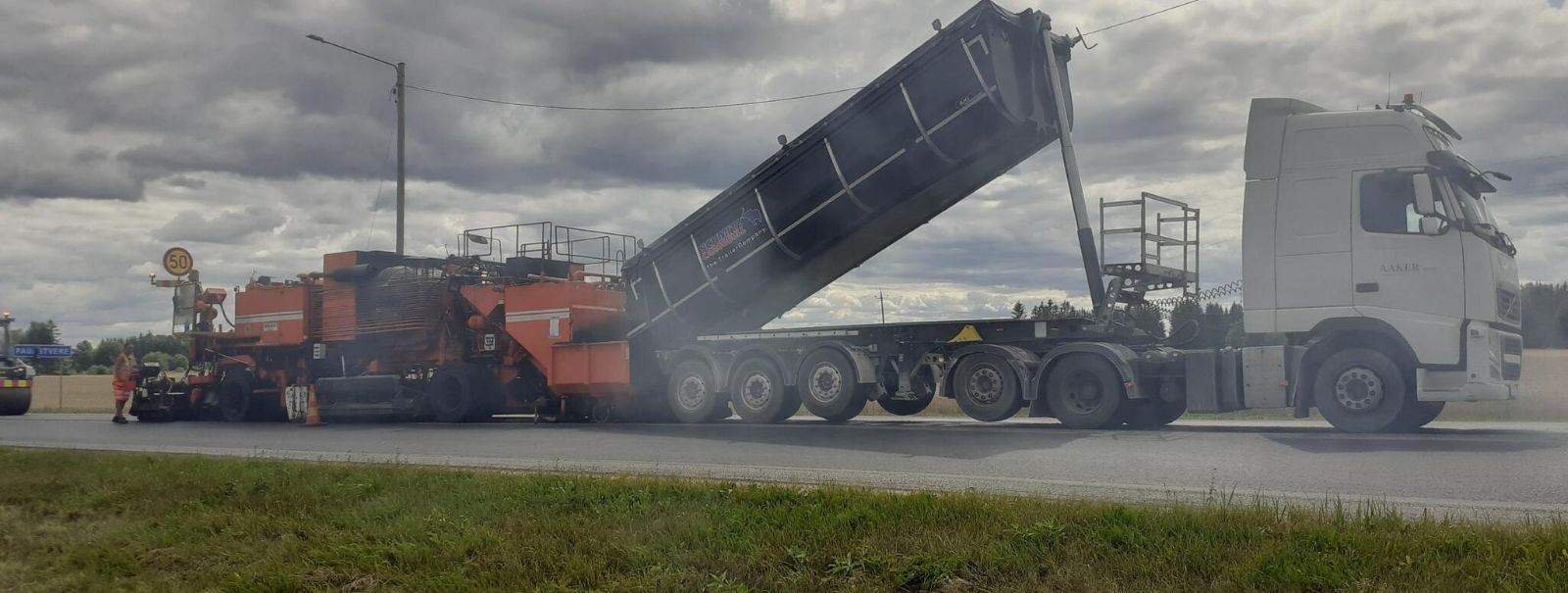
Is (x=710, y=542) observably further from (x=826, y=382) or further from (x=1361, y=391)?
(x=826, y=382)

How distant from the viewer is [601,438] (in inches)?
539

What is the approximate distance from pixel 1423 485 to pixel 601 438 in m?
8.66

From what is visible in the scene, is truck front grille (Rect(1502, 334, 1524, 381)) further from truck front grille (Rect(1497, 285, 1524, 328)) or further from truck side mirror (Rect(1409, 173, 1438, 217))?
truck side mirror (Rect(1409, 173, 1438, 217))

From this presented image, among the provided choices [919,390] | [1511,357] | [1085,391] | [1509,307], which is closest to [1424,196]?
[1509,307]

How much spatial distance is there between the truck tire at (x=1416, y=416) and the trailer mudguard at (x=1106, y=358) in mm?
2436

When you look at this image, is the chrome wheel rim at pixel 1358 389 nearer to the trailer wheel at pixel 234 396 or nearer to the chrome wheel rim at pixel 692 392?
the chrome wheel rim at pixel 692 392

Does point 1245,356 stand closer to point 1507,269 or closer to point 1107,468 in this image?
point 1507,269

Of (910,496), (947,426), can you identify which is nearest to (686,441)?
(947,426)

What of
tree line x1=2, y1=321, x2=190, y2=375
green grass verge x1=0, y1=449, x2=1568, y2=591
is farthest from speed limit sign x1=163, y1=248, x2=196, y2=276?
green grass verge x1=0, y1=449, x2=1568, y2=591

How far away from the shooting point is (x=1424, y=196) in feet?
35.6

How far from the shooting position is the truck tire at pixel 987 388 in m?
13.3

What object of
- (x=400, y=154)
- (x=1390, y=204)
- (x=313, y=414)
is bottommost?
(x=313, y=414)

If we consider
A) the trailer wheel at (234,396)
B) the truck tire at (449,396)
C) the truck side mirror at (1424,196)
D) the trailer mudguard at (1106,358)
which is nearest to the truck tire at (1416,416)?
the truck side mirror at (1424,196)

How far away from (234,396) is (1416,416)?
19746 mm
